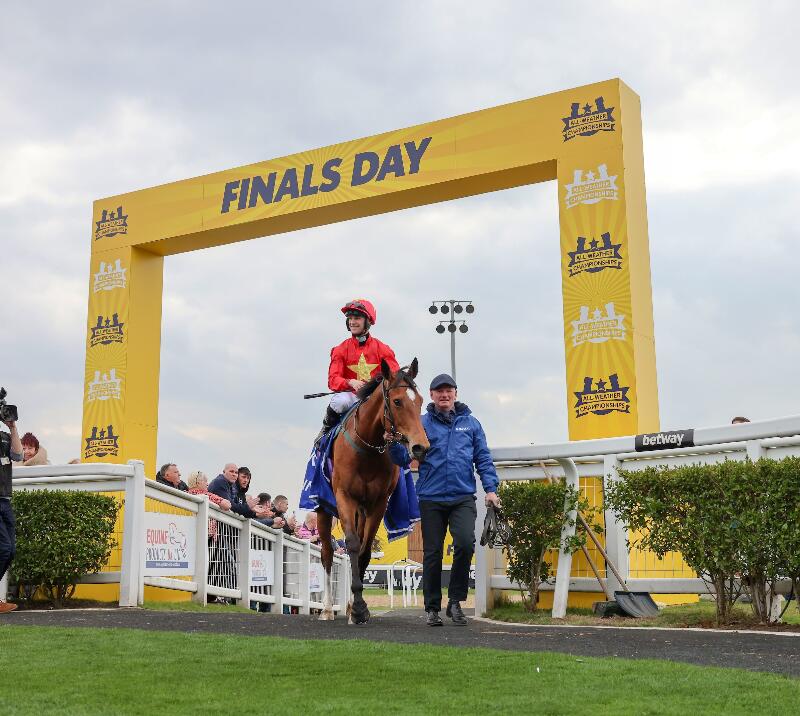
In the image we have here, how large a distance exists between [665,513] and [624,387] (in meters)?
4.97

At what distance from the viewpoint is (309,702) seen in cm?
404

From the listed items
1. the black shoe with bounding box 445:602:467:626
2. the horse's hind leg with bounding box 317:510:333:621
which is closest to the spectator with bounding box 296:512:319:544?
the horse's hind leg with bounding box 317:510:333:621

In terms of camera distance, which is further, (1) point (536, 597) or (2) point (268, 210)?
(2) point (268, 210)

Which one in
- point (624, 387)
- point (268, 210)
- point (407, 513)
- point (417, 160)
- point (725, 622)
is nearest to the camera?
point (725, 622)

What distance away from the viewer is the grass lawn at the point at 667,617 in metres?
7.16

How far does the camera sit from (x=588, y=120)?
1299cm

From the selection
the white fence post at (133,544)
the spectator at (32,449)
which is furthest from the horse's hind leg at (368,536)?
the spectator at (32,449)

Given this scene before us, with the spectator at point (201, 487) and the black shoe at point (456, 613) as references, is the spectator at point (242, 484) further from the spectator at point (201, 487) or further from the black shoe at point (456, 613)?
the black shoe at point (456, 613)

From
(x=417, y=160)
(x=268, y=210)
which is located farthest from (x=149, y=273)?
(x=417, y=160)

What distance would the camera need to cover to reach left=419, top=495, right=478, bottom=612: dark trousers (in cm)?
758

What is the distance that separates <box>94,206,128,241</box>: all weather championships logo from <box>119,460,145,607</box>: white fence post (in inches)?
333

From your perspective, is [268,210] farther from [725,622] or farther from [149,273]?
[725,622]

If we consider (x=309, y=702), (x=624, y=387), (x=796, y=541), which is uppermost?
(x=624, y=387)

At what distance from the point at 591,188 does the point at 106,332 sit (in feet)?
29.1
